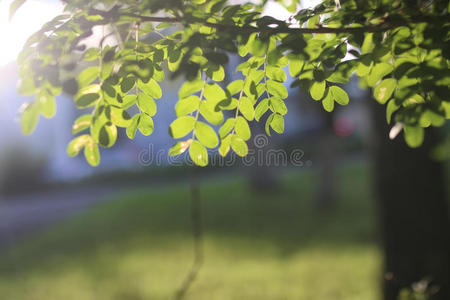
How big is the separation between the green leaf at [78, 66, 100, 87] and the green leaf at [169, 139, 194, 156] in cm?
40

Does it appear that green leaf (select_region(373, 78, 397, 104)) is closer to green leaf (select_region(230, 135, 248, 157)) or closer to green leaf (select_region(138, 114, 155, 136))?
green leaf (select_region(230, 135, 248, 157))

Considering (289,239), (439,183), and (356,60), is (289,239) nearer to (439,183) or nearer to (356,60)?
(439,183)

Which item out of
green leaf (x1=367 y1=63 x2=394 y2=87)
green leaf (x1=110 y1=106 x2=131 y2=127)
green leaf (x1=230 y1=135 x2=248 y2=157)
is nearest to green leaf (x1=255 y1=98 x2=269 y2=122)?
green leaf (x1=230 y1=135 x2=248 y2=157)

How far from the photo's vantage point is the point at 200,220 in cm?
980

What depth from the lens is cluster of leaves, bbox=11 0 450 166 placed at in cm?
129

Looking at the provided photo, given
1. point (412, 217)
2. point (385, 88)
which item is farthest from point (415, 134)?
point (412, 217)

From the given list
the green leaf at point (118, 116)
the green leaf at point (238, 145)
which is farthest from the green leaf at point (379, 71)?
the green leaf at point (118, 116)

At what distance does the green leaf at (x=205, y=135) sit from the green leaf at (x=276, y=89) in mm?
291

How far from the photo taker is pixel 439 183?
4.10m

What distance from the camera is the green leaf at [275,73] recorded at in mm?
1637

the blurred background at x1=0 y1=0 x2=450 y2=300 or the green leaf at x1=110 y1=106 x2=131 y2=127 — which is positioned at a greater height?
the green leaf at x1=110 y1=106 x2=131 y2=127

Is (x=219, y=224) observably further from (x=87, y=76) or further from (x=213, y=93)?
(x=87, y=76)

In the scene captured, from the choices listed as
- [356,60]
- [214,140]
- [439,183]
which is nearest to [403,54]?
[356,60]

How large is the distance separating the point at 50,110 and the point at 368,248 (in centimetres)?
810
